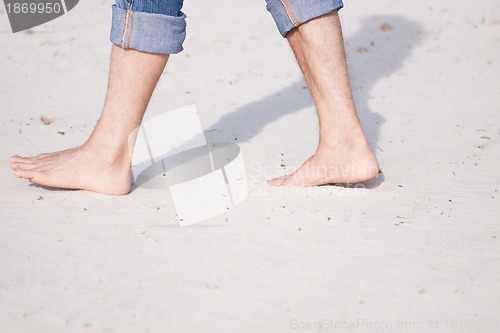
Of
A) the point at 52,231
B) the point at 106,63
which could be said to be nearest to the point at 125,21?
the point at 52,231

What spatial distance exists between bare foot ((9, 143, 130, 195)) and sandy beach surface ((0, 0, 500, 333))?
4 centimetres

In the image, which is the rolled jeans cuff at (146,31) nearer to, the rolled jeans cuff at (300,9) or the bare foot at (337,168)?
the rolled jeans cuff at (300,9)

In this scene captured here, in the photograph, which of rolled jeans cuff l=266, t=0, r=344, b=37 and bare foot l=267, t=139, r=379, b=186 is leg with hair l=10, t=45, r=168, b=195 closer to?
rolled jeans cuff l=266, t=0, r=344, b=37

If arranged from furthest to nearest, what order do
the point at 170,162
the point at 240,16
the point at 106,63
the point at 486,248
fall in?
the point at 240,16, the point at 106,63, the point at 170,162, the point at 486,248

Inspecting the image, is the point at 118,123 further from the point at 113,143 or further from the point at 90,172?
the point at 90,172

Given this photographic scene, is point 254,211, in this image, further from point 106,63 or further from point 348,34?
point 348,34

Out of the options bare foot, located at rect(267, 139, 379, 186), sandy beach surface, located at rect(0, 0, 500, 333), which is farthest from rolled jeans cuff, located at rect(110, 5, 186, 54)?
bare foot, located at rect(267, 139, 379, 186)

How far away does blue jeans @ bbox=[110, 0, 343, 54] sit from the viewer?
7.29ft

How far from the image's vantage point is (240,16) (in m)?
5.51

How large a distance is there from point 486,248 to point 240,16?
3823 mm

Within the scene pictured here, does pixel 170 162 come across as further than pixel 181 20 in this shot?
Yes

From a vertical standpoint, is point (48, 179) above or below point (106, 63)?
above

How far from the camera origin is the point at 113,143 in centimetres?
231

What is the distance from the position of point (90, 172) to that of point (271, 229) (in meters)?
0.66
